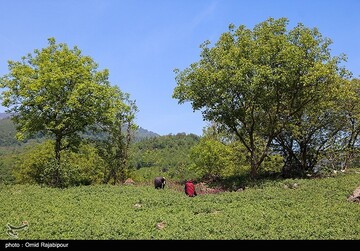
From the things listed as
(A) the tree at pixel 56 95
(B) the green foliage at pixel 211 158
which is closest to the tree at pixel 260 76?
(A) the tree at pixel 56 95

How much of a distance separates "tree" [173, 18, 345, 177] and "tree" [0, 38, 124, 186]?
7829mm

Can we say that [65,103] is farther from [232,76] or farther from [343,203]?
[343,203]

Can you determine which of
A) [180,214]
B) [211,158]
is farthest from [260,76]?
[211,158]

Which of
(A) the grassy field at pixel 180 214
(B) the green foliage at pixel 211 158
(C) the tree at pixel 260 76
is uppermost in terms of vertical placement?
(C) the tree at pixel 260 76

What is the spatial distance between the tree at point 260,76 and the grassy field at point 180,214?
806 cm

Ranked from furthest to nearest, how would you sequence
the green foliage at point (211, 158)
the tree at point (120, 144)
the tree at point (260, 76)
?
the green foliage at point (211, 158) < the tree at point (120, 144) < the tree at point (260, 76)

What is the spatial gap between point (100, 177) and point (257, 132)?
27632 mm

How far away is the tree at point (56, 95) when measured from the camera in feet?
96.5

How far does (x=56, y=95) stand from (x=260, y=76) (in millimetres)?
17069

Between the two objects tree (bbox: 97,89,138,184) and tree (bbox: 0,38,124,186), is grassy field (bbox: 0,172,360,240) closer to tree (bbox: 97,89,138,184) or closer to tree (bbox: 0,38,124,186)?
tree (bbox: 0,38,124,186)

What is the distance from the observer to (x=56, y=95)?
29938mm

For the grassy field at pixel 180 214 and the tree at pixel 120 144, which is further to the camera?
the tree at pixel 120 144

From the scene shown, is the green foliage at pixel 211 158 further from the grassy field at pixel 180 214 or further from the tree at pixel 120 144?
the grassy field at pixel 180 214
